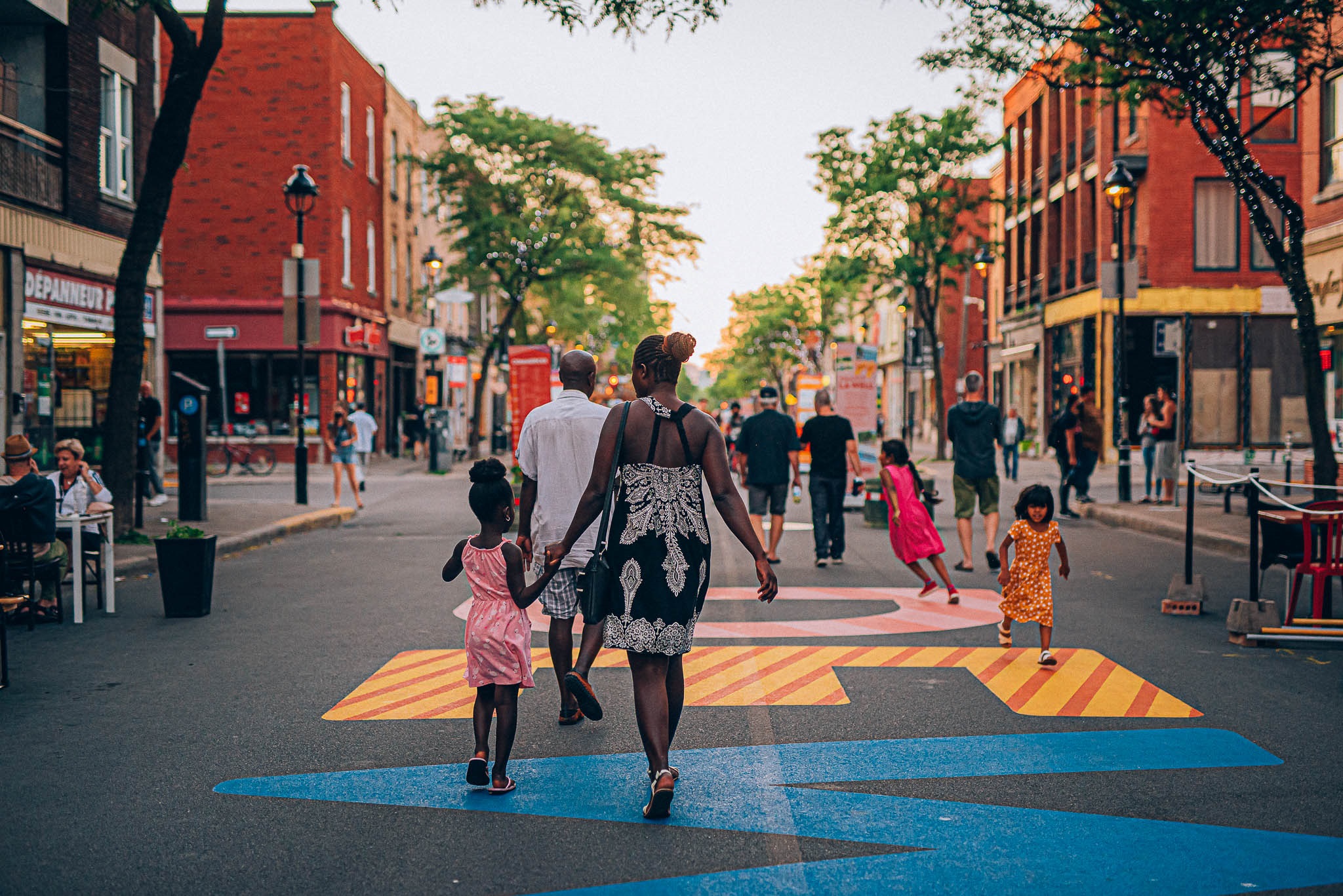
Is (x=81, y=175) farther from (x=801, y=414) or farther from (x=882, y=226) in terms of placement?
(x=882, y=226)

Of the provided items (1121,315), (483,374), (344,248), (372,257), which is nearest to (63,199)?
(1121,315)

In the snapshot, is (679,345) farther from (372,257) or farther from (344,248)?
(372,257)

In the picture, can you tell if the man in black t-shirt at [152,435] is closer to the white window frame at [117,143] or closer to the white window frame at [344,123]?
the white window frame at [117,143]

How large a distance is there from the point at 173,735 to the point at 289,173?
32.3m

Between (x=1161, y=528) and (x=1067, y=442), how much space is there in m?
2.86

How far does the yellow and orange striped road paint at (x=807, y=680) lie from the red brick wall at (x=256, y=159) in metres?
30.0

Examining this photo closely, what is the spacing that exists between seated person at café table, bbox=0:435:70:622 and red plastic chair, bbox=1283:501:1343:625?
28.8 feet

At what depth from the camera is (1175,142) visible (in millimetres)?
35875

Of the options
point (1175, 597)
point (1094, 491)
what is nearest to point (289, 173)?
point (1094, 491)

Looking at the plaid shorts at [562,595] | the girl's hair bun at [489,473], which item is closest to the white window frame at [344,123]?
the plaid shorts at [562,595]

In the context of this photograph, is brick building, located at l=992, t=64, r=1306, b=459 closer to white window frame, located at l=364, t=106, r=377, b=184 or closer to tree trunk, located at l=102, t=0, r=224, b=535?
white window frame, located at l=364, t=106, r=377, b=184

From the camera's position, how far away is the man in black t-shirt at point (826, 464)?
520 inches

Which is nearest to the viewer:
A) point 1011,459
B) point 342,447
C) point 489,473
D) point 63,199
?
point 489,473

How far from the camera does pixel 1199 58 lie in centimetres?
1493
